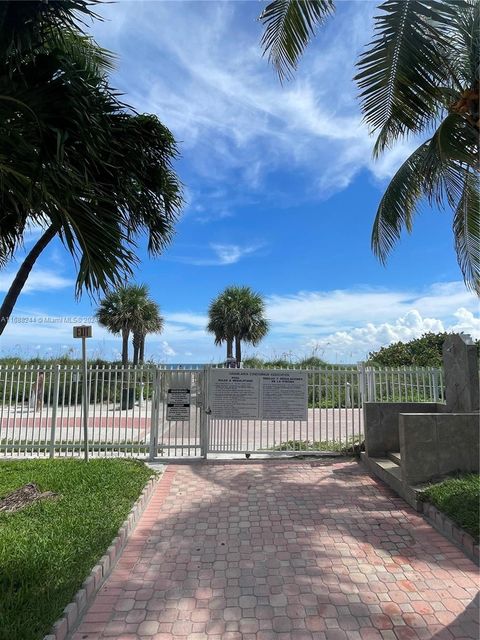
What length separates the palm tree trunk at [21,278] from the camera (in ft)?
15.8

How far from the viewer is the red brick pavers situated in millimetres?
2982

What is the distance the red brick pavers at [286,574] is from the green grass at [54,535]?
0.97ft

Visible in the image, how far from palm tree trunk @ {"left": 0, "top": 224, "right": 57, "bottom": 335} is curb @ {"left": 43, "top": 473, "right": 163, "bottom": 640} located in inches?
98.7

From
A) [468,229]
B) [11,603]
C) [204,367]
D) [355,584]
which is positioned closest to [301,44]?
[468,229]

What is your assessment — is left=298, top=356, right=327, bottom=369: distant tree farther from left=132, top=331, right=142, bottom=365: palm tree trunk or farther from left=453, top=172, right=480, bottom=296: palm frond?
left=132, top=331, right=142, bottom=365: palm tree trunk

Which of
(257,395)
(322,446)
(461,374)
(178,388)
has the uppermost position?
(461,374)

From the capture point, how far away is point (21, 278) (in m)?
5.05

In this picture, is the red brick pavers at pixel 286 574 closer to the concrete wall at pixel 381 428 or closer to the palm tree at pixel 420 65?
the concrete wall at pixel 381 428

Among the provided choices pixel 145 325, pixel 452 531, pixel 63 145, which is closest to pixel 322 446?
pixel 452 531

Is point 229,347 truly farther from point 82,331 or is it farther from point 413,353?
point 82,331

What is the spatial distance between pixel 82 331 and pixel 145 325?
1970cm

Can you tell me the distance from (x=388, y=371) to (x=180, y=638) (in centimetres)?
647

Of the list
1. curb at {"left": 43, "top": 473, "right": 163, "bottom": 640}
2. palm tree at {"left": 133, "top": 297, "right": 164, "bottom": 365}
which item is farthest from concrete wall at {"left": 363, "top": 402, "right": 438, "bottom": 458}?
palm tree at {"left": 133, "top": 297, "right": 164, "bottom": 365}

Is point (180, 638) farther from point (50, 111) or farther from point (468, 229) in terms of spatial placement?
point (468, 229)
